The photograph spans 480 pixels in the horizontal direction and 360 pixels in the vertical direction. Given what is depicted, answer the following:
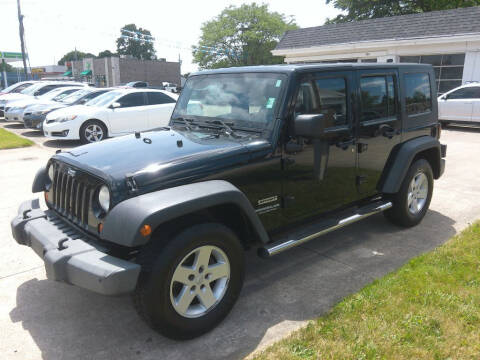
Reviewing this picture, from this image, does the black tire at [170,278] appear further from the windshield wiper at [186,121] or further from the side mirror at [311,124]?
the windshield wiper at [186,121]

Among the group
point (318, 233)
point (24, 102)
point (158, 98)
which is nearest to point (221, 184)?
point (318, 233)

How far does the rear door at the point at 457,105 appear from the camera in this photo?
14.4m

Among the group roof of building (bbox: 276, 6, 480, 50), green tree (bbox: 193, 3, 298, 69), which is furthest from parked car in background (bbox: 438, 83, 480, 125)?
green tree (bbox: 193, 3, 298, 69)

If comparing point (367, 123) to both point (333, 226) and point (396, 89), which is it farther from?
point (333, 226)

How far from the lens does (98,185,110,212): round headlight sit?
9.52 ft

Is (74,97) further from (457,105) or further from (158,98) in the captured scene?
(457,105)

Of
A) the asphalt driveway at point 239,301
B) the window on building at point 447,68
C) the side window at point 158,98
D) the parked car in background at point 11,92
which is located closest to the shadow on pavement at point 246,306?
the asphalt driveway at point 239,301

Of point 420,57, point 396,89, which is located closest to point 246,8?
point 420,57

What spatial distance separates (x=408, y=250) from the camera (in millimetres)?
4586

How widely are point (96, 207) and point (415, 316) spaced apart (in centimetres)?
254

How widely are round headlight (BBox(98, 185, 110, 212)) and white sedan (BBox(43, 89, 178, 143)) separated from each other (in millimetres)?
9015

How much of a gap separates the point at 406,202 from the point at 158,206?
3.41 meters

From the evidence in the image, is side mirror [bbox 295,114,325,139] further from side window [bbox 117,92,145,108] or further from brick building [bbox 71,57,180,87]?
brick building [bbox 71,57,180,87]

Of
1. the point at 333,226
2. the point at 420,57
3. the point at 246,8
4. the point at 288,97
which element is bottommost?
the point at 333,226
